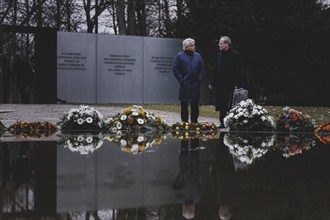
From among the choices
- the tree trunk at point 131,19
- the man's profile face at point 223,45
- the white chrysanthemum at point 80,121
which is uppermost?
the tree trunk at point 131,19

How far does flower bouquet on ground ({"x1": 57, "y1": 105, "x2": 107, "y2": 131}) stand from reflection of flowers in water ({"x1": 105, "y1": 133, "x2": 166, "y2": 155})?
0.66 metres

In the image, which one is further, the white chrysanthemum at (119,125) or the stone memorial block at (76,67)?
the stone memorial block at (76,67)

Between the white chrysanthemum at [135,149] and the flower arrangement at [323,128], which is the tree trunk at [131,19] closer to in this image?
the flower arrangement at [323,128]

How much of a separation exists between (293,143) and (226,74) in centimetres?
286

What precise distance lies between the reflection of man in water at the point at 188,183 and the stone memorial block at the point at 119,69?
19.0 meters

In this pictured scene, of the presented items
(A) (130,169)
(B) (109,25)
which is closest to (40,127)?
(A) (130,169)

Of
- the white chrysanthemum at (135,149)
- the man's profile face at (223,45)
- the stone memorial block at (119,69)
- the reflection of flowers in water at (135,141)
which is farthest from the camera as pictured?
the stone memorial block at (119,69)

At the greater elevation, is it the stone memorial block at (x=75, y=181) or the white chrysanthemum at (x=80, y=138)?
the stone memorial block at (x=75, y=181)

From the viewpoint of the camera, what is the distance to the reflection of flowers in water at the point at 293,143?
25.0 ft

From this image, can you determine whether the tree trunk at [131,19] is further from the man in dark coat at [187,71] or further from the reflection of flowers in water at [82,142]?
the reflection of flowers in water at [82,142]

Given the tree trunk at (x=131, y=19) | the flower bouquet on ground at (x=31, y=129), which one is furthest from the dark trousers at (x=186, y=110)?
the tree trunk at (x=131, y=19)

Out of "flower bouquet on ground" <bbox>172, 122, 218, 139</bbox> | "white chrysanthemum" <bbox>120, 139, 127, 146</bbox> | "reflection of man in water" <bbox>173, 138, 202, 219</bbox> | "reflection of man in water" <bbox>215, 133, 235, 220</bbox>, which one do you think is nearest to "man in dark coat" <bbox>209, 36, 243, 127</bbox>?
"flower bouquet on ground" <bbox>172, 122, 218, 139</bbox>

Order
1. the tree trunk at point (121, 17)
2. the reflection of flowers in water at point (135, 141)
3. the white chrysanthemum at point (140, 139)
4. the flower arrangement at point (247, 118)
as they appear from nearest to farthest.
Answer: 1. the reflection of flowers in water at point (135, 141)
2. the white chrysanthemum at point (140, 139)
3. the flower arrangement at point (247, 118)
4. the tree trunk at point (121, 17)

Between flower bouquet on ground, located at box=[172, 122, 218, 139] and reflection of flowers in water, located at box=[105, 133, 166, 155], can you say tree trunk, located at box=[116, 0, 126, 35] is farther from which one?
reflection of flowers in water, located at box=[105, 133, 166, 155]
